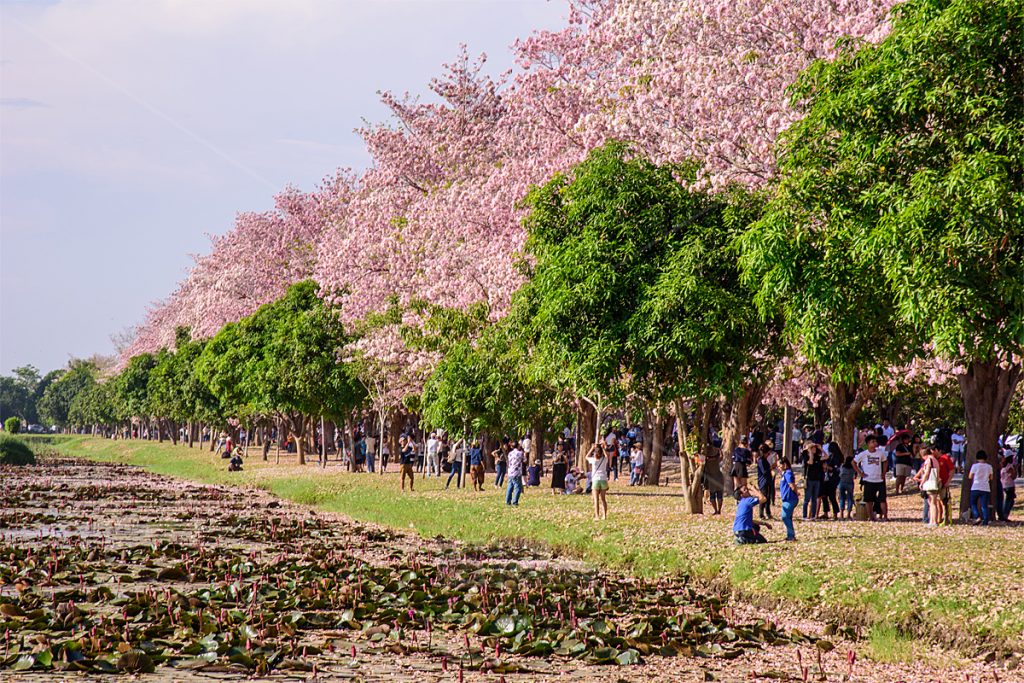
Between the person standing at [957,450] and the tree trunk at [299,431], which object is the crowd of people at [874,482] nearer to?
the person standing at [957,450]

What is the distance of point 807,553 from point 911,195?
646cm

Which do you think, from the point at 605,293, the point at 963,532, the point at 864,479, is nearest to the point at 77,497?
the point at 605,293

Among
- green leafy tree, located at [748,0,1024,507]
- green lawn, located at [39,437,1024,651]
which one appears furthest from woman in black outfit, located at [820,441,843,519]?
green leafy tree, located at [748,0,1024,507]

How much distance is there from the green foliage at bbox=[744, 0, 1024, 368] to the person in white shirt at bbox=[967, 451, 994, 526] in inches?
215

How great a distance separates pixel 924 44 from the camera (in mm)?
18172

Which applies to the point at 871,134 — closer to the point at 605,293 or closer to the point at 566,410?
the point at 605,293

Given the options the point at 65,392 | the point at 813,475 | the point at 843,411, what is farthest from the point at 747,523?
the point at 65,392

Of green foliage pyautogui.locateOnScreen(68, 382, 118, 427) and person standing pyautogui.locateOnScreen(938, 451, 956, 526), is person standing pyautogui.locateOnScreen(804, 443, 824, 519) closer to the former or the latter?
person standing pyautogui.locateOnScreen(938, 451, 956, 526)

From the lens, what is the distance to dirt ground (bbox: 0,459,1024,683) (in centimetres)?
1225

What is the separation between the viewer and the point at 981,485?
25.6 m

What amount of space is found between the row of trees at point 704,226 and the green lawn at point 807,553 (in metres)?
3.18

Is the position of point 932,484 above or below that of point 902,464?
below

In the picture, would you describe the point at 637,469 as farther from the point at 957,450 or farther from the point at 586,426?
the point at 957,450

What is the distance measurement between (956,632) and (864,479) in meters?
12.6
